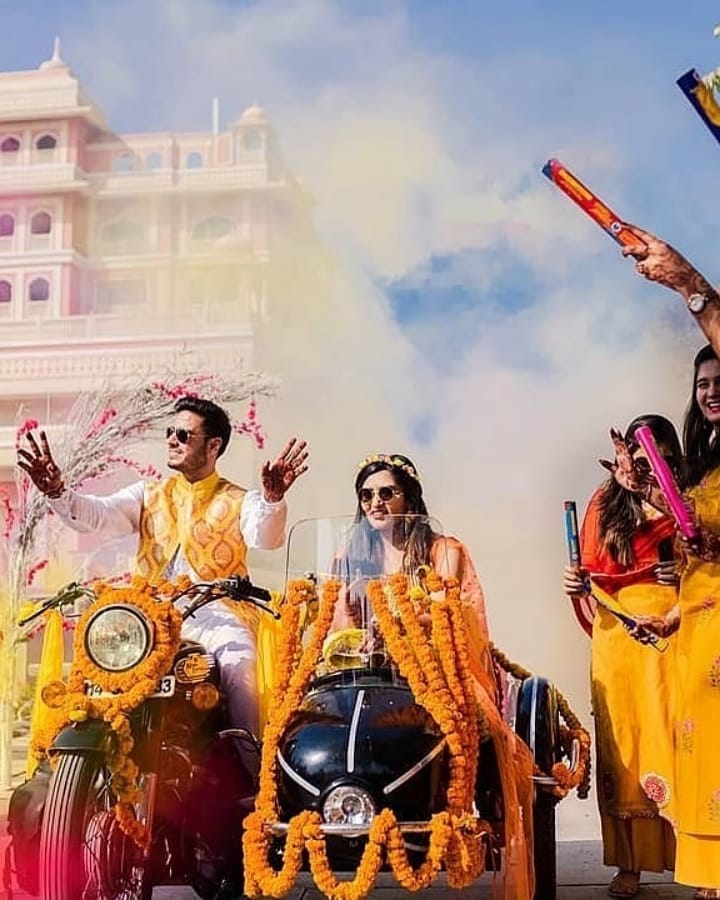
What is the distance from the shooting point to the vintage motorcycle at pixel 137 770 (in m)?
3.15

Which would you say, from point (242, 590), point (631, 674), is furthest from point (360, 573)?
point (631, 674)

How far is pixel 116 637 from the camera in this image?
3.27m

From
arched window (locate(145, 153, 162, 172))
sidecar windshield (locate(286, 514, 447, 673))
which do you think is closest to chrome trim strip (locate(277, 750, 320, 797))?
sidecar windshield (locate(286, 514, 447, 673))

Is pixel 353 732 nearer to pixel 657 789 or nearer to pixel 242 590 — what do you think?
pixel 242 590

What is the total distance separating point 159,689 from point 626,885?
1838mm

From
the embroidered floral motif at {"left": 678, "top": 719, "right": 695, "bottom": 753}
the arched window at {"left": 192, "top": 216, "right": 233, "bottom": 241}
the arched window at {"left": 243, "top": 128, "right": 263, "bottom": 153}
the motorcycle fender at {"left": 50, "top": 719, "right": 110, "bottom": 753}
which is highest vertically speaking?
the arched window at {"left": 243, "top": 128, "right": 263, "bottom": 153}

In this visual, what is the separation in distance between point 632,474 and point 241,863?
162 centimetres

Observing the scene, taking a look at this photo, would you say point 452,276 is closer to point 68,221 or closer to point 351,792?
point 68,221

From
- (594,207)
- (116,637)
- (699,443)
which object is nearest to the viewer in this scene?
(594,207)

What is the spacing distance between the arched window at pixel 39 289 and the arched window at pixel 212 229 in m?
0.88

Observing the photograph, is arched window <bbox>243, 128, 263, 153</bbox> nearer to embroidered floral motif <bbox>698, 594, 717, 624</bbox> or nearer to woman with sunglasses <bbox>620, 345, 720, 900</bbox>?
woman with sunglasses <bbox>620, 345, 720, 900</bbox>

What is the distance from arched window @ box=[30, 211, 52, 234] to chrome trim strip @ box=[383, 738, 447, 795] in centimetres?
479

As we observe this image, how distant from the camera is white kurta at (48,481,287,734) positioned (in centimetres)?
377

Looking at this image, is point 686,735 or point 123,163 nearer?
point 686,735
